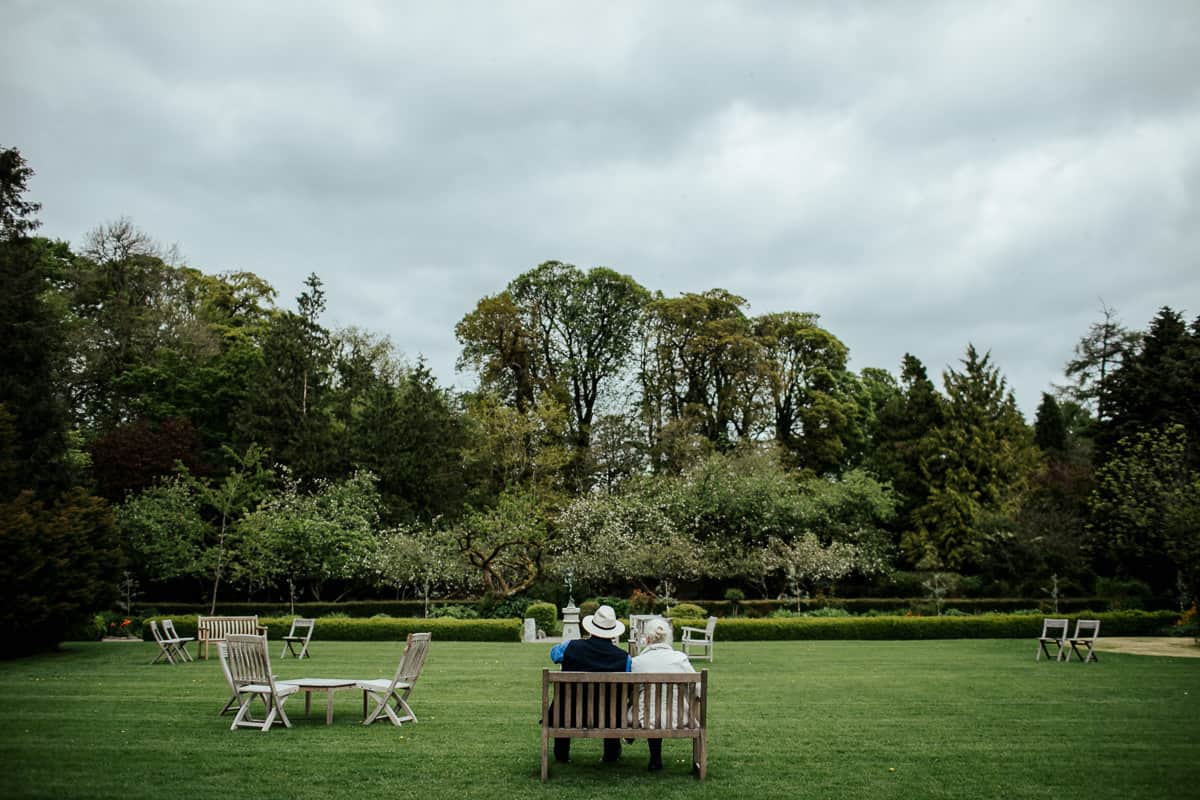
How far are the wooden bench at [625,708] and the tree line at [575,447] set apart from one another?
22.0 metres

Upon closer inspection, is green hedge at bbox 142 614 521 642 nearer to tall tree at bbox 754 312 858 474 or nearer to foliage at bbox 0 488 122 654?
foliage at bbox 0 488 122 654

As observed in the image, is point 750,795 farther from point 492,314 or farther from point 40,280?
point 492,314

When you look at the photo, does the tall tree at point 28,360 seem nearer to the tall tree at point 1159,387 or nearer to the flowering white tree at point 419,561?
the flowering white tree at point 419,561

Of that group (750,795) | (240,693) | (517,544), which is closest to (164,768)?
(240,693)

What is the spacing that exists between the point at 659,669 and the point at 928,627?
2188 centimetres

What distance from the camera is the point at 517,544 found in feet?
106

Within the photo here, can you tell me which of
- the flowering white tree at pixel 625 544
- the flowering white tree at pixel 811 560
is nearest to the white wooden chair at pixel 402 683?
the flowering white tree at pixel 625 544

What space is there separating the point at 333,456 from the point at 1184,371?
34014 millimetres

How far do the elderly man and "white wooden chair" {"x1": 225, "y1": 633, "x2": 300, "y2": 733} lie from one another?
300 cm

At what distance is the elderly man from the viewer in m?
7.66

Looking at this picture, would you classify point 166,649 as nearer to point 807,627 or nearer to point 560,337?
point 807,627

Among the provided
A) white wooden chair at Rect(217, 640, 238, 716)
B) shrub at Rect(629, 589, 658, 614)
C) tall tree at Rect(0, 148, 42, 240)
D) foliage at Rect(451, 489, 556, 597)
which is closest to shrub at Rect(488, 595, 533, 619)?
foliage at Rect(451, 489, 556, 597)

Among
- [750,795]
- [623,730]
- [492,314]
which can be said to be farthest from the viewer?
[492,314]

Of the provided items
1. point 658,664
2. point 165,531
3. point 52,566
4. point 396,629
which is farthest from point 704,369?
point 658,664
